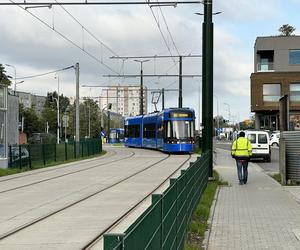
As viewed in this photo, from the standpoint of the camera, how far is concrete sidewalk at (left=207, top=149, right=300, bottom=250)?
28.8ft

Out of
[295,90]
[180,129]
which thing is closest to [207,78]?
[180,129]

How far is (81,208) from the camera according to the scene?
1309cm

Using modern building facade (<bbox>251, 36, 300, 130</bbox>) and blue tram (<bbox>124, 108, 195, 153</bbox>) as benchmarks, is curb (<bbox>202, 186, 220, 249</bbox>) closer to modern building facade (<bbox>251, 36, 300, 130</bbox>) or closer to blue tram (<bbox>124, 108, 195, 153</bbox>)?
blue tram (<bbox>124, 108, 195, 153</bbox>)

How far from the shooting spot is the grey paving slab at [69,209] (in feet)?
30.3

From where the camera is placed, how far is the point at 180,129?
4122cm

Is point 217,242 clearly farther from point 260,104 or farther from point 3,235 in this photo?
point 260,104

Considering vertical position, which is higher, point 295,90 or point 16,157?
point 295,90

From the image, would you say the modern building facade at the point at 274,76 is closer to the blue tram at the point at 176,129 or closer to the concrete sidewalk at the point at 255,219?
the blue tram at the point at 176,129

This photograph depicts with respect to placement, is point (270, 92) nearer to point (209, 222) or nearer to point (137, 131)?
point (137, 131)

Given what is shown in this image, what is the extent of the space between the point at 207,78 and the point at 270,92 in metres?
52.3

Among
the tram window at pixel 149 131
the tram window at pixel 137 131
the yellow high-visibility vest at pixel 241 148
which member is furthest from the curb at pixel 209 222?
the tram window at pixel 137 131

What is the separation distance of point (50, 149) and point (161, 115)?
12.2 m

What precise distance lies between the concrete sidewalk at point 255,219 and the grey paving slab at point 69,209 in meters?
2.08

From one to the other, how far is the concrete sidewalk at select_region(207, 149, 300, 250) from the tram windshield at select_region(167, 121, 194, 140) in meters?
23.6
